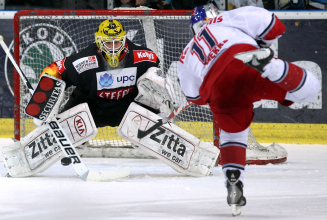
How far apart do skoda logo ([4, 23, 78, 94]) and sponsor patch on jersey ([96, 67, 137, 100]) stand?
135cm

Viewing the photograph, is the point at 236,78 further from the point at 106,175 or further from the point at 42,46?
the point at 42,46

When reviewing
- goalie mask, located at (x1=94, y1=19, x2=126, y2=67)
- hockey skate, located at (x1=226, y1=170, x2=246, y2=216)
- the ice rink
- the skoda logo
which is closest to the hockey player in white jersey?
hockey skate, located at (x1=226, y1=170, x2=246, y2=216)

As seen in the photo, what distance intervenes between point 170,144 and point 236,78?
1278 mm

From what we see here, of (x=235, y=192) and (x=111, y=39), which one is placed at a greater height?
(x=111, y=39)

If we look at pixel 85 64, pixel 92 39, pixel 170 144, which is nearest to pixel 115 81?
pixel 85 64

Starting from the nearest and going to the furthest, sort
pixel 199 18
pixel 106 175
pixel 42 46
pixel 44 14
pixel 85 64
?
pixel 199 18
pixel 106 175
pixel 85 64
pixel 44 14
pixel 42 46

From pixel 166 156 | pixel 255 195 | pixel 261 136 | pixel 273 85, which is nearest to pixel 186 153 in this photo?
pixel 166 156

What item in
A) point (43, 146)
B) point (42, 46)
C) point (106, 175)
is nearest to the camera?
point (106, 175)

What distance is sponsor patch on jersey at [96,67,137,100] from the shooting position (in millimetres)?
3207

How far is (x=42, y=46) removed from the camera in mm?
4438

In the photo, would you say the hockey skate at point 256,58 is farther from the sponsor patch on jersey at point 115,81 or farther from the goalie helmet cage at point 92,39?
the goalie helmet cage at point 92,39

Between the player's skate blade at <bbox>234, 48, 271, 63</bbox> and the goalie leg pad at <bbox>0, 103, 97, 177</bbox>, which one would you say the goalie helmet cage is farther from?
the player's skate blade at <bbox>234, 48, 271, 63</bbox>

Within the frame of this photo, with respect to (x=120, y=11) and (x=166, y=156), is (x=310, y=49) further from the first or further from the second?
(x=166, y=156)

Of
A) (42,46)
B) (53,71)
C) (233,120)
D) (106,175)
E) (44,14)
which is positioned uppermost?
(233,120)
